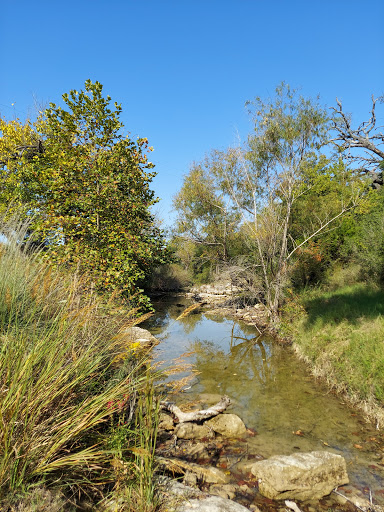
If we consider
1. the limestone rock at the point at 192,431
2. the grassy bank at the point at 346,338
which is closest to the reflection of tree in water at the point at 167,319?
the grassy bank at the point at 346,338

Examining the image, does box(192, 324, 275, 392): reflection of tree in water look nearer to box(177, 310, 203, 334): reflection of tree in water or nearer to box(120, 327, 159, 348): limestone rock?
box(120, 327, 159, 348): limestone rock

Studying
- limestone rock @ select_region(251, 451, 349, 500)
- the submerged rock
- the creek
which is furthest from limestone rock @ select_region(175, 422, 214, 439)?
limestone rock @ select_region(251, 451, 349, 500)

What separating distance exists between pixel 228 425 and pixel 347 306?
5771mm

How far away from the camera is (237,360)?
9133mm

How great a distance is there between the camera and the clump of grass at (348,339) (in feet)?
19.2

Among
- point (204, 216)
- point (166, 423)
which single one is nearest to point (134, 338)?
point (166, 423)

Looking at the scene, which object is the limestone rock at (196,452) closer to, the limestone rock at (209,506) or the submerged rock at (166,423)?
the submerged rock at (166,423)

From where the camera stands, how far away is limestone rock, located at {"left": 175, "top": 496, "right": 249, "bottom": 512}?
8.41ft

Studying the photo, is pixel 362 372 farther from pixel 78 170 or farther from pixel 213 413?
pixel 78 170

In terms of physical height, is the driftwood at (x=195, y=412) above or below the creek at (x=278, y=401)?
above

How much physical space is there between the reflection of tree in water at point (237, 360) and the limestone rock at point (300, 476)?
3.23 meters

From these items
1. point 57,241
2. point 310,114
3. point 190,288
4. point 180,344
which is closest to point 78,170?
point 57,241

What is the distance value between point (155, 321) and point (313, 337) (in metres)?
7.38

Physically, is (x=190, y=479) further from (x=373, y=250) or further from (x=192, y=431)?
(x=373, y=250)
